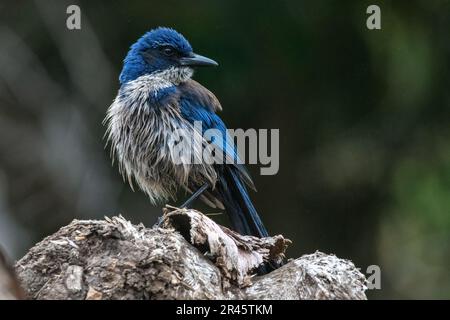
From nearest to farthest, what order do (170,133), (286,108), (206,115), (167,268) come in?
(167,268) < (170,133) < (206,115) < (286,108)

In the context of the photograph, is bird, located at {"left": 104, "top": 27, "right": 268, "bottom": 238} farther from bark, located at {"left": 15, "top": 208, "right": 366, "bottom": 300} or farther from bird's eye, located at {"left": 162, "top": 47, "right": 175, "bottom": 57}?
bark, located at {"left": 15, "top": 208, "right": 366, "bottom": 300}

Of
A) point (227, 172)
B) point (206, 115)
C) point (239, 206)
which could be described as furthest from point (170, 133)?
point (239, 206)

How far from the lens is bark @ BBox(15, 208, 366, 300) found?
4.20m

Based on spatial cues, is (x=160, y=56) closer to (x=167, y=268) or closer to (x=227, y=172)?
(x=227, y=172)

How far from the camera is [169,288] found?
4207 millimetres


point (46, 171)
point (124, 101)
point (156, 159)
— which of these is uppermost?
point (124, 101)

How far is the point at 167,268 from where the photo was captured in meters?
4.27

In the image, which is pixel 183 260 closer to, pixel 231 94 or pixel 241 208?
pixel 241 208

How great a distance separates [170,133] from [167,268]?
2731 mm

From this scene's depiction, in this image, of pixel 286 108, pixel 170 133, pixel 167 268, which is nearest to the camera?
pixel 167 268

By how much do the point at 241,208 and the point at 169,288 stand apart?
8.94 ft

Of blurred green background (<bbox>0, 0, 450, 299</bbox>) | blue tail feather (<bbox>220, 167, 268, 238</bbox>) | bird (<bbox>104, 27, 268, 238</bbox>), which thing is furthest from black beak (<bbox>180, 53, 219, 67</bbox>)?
blurred green background (<bbox>0, 0, 450, 299</bbox>)

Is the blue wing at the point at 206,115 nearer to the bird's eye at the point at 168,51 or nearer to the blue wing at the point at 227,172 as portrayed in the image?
the blue wing at the point at 227,172

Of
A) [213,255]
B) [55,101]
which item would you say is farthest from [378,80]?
[213,255]
